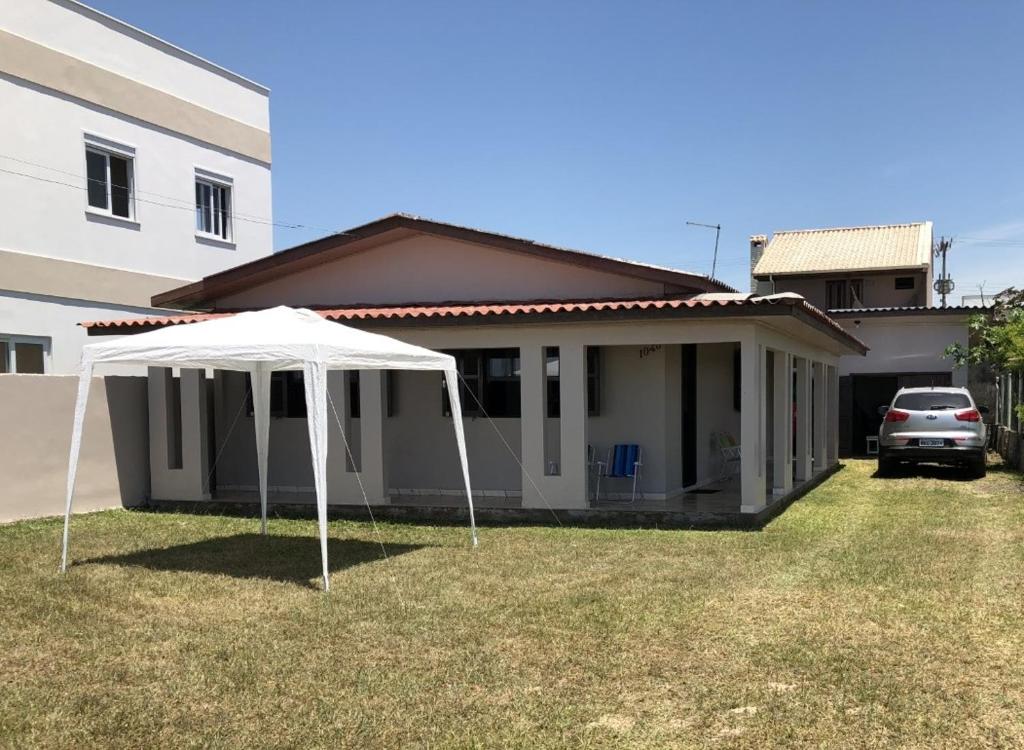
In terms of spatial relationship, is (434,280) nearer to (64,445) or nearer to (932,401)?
(64,445)

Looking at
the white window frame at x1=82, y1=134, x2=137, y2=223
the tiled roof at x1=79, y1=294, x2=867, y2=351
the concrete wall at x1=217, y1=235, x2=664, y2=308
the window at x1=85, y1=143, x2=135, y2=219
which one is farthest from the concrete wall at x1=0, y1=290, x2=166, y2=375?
the concrete wall at x1=217, y1=235, x2=664, y2=308

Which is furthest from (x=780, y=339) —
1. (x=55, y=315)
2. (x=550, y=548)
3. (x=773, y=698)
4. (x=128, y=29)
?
(x=128, y=29)

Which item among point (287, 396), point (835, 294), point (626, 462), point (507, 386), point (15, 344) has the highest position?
point (835, 294)

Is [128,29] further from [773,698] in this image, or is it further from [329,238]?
[773,698]

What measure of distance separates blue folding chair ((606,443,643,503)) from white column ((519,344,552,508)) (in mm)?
1256

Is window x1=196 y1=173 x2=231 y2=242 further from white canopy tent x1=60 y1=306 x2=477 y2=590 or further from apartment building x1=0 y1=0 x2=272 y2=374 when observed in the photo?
white canopy tent x1=60 y1=306 x2=477 y2=590

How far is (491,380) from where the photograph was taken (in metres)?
13.3

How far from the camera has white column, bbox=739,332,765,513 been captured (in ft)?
35.9

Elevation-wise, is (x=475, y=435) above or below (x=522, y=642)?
above

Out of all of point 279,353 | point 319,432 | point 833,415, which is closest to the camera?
point 319,432

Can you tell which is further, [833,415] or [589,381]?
[833,415]

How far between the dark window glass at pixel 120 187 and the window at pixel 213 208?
1.72m

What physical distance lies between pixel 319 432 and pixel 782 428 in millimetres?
7790

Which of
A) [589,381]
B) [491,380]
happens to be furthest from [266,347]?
[589,381]
